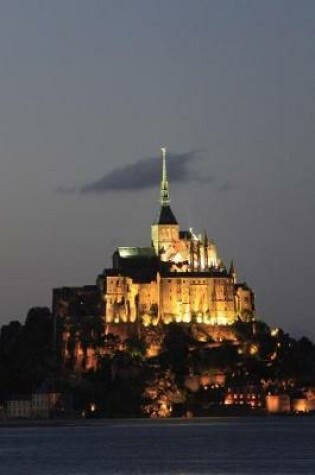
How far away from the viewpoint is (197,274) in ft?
572

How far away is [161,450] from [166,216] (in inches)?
2808

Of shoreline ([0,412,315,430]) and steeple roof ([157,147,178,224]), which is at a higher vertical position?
steeple roof ([157,147,178,224])

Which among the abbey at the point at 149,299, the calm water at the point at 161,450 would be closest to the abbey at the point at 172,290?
the abbey at the point at 149,299

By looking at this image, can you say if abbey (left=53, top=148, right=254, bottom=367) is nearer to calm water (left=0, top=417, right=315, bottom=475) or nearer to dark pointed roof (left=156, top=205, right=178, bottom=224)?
dark pointed roof (left=156, top=205, right=178, bottom=224)

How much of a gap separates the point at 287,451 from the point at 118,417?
57.7m

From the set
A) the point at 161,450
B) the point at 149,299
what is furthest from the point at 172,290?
the point at 161,450

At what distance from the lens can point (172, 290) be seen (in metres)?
172

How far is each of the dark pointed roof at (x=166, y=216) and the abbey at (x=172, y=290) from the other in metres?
3.96

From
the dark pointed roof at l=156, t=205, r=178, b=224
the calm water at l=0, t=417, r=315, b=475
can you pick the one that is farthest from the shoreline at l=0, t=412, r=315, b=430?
the dark pointed roof at l=156, t=205, r=178, b=224

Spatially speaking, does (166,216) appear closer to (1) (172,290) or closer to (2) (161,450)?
(1) (172,290)

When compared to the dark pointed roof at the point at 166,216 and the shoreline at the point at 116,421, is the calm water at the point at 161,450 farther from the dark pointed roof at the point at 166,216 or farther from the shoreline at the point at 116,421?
the dark pointed roof at the point at 166,216

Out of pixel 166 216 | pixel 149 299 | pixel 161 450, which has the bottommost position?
pixel 161 450

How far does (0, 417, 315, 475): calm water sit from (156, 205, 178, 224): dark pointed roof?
28.4m

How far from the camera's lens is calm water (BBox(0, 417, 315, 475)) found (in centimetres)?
9556
